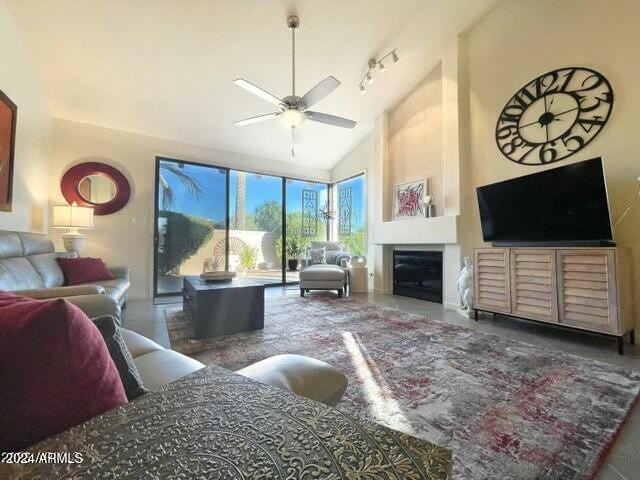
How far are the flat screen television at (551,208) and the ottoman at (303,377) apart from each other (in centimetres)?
270

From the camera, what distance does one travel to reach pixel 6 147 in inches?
101

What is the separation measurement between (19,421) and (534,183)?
3592 millimetres

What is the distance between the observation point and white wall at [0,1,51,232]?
8.38 ft

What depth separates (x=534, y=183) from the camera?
2748 mm

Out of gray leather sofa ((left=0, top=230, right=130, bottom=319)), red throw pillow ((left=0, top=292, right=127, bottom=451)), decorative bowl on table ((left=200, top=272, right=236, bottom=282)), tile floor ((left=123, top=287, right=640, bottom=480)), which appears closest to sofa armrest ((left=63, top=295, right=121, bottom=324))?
gray leather sofa ((left=0, top=230, right=130, bottom=319))

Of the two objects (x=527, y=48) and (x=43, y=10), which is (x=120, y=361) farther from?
(x=527, y=48)

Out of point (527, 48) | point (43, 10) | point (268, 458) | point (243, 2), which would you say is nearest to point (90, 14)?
point (43, 10)

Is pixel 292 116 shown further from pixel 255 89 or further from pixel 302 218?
pixel 302 218

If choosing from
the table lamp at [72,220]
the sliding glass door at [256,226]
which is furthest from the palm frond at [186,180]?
the table lamp at [72,220]

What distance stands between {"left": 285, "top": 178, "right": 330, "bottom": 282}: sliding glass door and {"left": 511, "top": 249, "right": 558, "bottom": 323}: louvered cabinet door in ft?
12.8

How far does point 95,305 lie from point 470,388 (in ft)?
6.96

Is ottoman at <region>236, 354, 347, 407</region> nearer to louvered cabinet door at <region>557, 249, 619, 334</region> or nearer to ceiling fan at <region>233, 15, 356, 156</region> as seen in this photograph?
ceiling fan at <region>233, 15, 356, 156</region>

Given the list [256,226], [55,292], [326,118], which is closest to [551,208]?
[326,118]

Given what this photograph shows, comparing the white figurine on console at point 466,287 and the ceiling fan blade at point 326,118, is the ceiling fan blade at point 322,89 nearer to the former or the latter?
the ceiling fan blade at point 326,118
